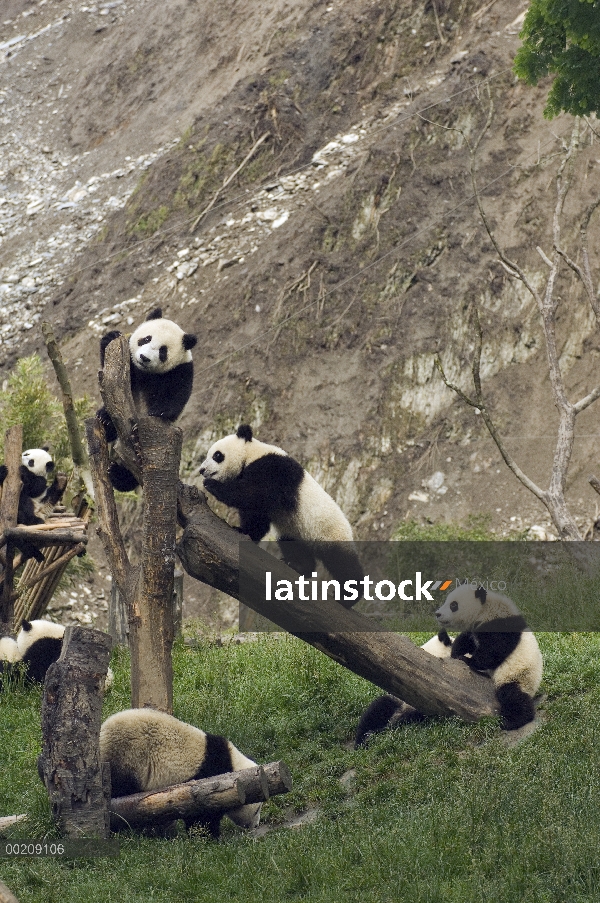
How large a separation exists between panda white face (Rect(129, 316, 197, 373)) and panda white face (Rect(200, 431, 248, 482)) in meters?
0.80

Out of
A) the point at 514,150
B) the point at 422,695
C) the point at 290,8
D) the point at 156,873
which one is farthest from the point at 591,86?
the point at 290,8

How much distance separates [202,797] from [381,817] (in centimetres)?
106

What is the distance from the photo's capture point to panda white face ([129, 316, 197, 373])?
7.43m

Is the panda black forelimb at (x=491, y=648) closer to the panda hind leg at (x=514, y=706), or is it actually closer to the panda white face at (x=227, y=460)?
the panda hind leg at (x=514, y=706)

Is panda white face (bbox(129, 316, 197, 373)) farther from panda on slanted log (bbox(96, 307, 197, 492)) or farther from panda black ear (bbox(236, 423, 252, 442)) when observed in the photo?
panda black ear (bbox(236, 423, 252, 442))

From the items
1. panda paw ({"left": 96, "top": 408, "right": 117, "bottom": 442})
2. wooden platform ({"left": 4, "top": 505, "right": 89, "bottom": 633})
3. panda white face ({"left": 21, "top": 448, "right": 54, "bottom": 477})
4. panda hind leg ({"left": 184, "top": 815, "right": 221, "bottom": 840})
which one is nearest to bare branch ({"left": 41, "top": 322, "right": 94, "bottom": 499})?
panda white face ({"left": 21, "top": 448, "right": 54, "bottom": 477})

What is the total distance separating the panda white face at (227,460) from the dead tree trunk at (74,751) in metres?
2.24

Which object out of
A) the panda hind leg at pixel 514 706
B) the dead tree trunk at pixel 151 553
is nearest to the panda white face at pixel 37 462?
the dead tree trunk at pixel 151 553

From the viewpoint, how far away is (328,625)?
638cm

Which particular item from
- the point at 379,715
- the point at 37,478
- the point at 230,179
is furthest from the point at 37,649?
the point at 230,179

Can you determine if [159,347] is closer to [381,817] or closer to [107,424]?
[107,424]

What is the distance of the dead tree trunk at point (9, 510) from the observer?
32.7ft

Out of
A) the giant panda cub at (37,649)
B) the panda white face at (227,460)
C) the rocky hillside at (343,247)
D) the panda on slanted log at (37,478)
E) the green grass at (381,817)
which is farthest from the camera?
the rocky hillside at (343,247)

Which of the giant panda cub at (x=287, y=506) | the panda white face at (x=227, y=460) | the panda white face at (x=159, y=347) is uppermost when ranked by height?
the panda white face at (x=159, y=347)
